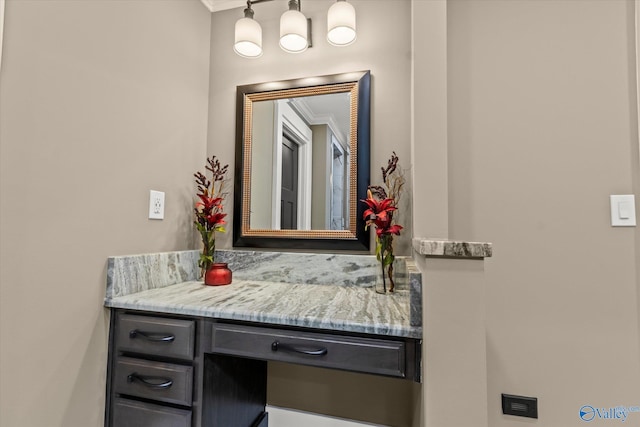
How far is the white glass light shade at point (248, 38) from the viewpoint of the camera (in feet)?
5.13

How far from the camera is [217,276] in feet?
4.88

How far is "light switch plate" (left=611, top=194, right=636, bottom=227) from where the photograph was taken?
123cm

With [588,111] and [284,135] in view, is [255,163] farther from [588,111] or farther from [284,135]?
[588,111]

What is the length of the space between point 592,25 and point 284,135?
→ 1.49m

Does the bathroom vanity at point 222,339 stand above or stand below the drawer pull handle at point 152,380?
above

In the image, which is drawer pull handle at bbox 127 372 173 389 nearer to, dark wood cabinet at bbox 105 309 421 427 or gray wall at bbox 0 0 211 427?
dark wood cabinet at bbox 105 309 421 427

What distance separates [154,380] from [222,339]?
1.03 feet

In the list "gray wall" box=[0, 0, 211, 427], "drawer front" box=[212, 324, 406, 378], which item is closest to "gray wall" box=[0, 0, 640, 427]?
"gray wall" box=[0, 0, 211, 427]

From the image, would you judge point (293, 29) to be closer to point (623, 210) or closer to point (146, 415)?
point (623, 210)

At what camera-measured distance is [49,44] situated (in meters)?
0.99

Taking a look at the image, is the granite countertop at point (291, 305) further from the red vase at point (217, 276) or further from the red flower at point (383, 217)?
the red flower at point (383, 217)

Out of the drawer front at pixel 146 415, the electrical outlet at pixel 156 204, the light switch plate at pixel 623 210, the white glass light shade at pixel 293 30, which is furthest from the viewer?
the white glass light shade at pixel 293 30

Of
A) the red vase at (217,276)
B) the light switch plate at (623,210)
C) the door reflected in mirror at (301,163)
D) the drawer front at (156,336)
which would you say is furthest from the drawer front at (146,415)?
the light switch plate at (623,210)

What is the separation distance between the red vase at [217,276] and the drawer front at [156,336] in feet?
1.23
